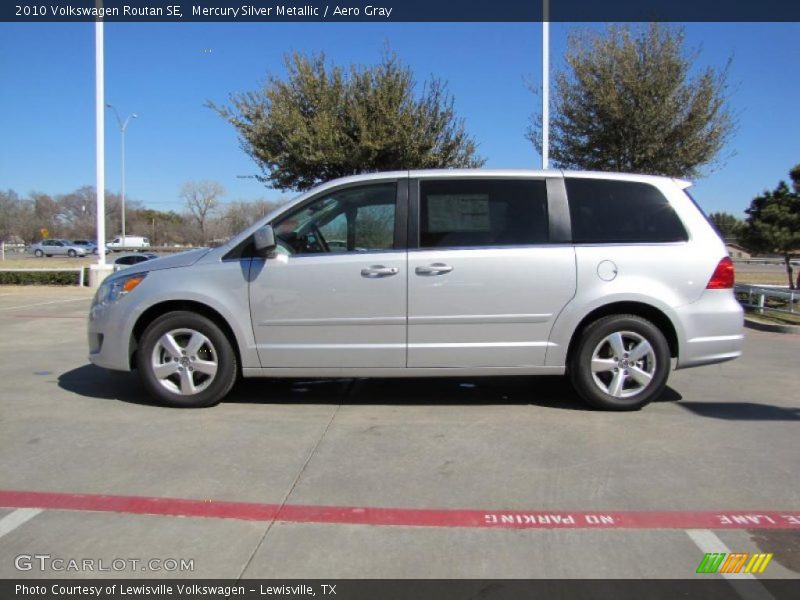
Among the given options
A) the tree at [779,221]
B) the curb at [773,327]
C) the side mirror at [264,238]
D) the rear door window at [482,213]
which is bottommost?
the curb at [773,327]

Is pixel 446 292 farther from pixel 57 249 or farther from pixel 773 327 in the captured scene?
pixel 57 249

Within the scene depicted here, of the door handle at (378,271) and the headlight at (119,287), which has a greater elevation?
the door handle at (378,271)

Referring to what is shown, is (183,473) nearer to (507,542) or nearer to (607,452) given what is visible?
(507,542)

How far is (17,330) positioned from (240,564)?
8.77 meters

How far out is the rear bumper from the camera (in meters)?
5.14

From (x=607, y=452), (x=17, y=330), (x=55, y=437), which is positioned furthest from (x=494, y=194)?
(x=17, y=330)

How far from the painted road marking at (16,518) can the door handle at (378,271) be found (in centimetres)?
270

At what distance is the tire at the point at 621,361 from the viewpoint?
16.8 ft

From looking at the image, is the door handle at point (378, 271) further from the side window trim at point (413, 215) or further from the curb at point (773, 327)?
the curb at point (773, 327)
